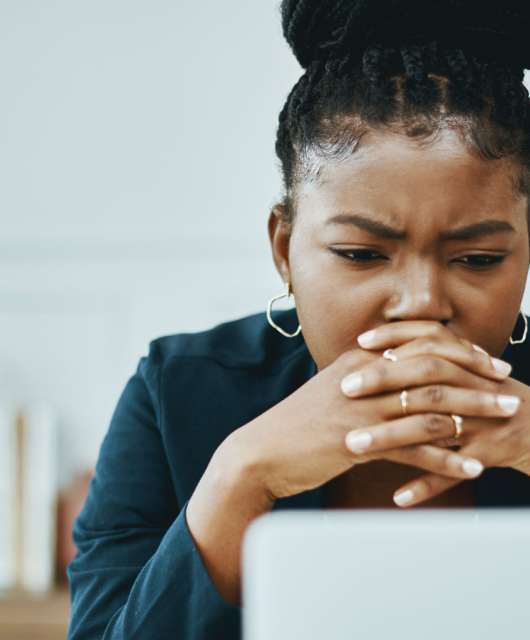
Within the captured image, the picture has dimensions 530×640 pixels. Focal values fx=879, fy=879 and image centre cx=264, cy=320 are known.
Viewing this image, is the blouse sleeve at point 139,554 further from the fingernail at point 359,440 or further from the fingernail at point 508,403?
the fingernail at point 508,403

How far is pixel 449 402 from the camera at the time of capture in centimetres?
89

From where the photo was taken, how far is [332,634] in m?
0.40

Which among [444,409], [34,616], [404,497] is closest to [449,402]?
[444,409]

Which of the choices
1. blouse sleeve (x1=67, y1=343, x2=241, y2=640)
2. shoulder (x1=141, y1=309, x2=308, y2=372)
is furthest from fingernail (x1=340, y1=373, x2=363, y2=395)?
shoulder (x1=141, y1=309, x2=308, y2=372)

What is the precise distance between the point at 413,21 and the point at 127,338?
1.50 metres

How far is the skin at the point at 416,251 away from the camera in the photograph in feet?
3.05

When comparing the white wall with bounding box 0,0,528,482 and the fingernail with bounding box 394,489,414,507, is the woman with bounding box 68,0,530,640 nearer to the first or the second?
the fingernail with bounding box 394,489,414,507

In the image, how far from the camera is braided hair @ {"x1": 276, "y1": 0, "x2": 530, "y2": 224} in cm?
99

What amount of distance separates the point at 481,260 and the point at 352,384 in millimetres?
215

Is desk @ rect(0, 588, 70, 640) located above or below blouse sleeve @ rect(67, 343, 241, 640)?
below

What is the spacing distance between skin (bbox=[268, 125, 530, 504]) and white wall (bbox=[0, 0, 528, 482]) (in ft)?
4.36

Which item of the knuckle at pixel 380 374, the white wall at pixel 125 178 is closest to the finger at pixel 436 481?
the knuckle at pixel 380 374

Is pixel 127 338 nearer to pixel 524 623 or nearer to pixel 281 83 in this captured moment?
pixel 281 83

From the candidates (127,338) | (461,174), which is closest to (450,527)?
(461,174)
